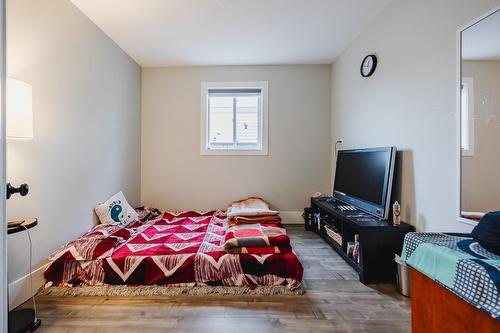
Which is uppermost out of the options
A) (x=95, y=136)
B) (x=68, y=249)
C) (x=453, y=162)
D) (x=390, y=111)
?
(x=390, y=111)

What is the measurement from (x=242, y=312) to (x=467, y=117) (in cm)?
192

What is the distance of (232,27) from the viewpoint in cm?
252

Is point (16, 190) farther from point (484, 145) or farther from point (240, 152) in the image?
point (240, 152)

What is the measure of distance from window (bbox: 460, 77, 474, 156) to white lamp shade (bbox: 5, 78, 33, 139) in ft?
8.75

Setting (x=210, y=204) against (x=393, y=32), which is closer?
(x=393, y=32)

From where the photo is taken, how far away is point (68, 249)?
1.89 metres

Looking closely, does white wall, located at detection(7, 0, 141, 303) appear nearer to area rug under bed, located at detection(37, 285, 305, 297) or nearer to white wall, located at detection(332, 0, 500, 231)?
area rug under bed, located at detection(37, 285, 305, 297)

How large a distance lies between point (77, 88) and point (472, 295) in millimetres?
3117

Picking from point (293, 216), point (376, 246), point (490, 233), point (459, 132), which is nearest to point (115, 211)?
point (293, 216)

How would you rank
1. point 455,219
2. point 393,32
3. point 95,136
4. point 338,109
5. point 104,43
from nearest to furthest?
Result: point 455,219
point 393,32
point 95,136
point 104,43
point 338,109

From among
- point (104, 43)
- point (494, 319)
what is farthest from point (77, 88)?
point (494, 319)

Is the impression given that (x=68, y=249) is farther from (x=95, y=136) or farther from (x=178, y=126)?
(x=178, y=126)

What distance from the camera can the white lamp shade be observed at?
51.3 inches

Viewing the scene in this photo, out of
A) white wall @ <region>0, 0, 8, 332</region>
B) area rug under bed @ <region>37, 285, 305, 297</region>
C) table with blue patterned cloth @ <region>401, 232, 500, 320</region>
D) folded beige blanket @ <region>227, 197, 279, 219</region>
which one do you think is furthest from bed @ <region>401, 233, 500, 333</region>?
white wall @ <region>0, 0, 8, 332</region>
